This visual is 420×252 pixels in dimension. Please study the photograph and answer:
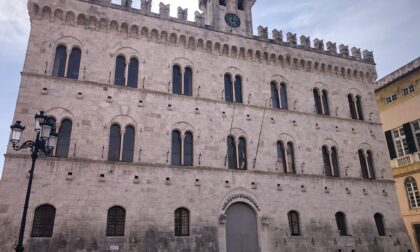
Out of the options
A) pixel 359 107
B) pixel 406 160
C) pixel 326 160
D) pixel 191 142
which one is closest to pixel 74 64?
pixel 191 142

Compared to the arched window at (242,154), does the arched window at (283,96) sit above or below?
above

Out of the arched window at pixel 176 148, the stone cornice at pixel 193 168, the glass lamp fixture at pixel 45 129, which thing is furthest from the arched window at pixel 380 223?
the glass lamp fixture at pixel 45 129

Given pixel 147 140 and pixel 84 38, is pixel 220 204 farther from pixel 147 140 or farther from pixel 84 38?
pixel 84 38

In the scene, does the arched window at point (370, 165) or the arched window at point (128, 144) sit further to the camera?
the arched window at point (370, 165)

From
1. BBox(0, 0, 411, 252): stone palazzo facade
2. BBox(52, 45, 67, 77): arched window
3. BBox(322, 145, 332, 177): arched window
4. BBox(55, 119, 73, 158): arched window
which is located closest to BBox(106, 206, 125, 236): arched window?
BBox(0, 0, 411, 252): stone palazzo facade

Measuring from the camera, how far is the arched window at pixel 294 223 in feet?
62.1

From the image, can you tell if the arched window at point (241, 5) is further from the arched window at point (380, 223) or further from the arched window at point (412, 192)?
the arched window at point (412, 192)

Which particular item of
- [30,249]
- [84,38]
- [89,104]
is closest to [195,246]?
[30,249]

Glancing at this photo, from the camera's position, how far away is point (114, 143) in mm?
16906

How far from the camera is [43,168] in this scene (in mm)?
15188

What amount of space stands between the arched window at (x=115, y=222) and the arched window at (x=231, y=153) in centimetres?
626

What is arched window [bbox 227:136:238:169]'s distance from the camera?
1894 cm

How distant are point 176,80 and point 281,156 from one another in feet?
25.1

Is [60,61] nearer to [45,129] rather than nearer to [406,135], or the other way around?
[45,129]
